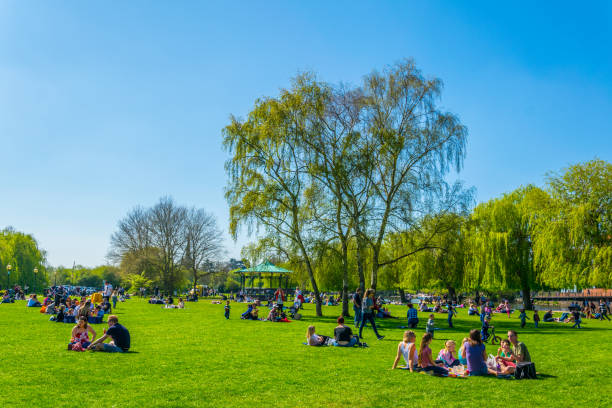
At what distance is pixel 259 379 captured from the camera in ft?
31.2

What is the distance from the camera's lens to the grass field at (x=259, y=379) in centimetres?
781

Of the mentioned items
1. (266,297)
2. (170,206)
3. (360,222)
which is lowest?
(266,297)

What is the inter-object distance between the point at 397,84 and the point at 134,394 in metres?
24.7

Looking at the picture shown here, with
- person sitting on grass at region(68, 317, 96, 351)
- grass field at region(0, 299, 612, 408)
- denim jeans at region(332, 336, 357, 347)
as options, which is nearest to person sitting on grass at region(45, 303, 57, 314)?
grass field at region(0, 299, 612, 408)

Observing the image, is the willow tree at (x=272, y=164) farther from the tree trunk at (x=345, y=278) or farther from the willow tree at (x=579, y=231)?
the willow tree at (x=579, y=231)

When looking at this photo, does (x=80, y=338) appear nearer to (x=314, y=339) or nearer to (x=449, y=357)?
(x=314, y=339)

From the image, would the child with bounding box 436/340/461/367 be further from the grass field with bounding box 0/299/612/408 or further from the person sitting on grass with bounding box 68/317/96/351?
the person sitting on grass with bounding box 68/317/96/351

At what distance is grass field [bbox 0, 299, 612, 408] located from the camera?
7.81m

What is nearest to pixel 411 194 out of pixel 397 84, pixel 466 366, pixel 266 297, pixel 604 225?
pixel 397 84

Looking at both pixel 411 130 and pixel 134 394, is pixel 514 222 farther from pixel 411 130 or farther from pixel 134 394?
pixel 134 394

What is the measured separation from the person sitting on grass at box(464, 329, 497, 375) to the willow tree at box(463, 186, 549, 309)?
2917 cm

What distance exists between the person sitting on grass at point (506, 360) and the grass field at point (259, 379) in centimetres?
42

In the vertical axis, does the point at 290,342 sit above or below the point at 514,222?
below

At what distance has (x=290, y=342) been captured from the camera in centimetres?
1605
